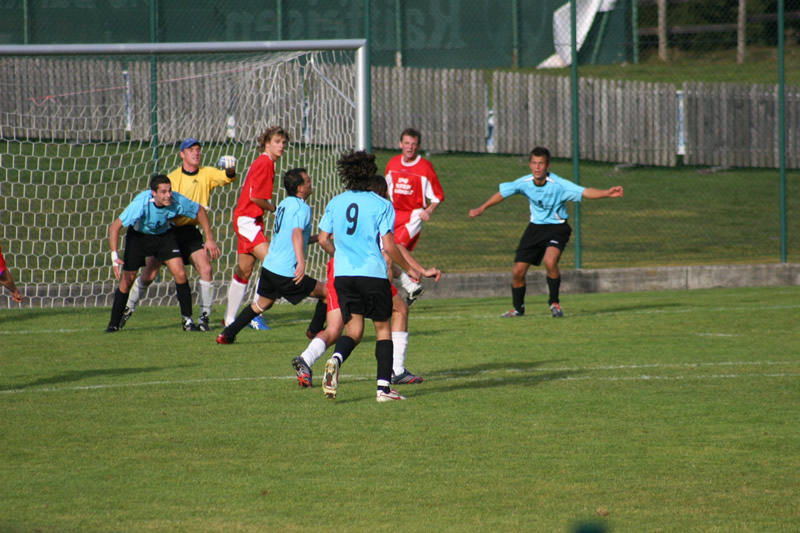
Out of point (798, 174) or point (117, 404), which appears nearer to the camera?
point (117, 404)

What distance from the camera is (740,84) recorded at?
780 inches

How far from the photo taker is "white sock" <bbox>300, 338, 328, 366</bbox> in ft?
26.9

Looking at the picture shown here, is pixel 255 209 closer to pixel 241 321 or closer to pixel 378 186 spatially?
pixel 241 321

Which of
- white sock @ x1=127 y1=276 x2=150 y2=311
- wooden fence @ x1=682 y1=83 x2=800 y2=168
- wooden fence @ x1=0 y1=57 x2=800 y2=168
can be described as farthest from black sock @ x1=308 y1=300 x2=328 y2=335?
wooden fence @ x1=682 y1=83 x2=800 y2=168

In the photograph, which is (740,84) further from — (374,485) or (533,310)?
(374,485)

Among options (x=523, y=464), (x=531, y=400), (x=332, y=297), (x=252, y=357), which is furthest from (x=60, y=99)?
(x=523, y=464)

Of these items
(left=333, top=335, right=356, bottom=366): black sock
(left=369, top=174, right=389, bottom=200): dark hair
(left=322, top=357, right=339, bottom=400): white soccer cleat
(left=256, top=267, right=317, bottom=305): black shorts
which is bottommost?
(left=322, top=357, right=339, bottom=400): white soccer cleat

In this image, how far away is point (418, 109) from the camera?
19.2 m

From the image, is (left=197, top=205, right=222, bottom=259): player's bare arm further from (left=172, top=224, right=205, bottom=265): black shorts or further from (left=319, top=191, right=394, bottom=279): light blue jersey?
(left=319, top=191, right=394, bottom=279): light blue jersey

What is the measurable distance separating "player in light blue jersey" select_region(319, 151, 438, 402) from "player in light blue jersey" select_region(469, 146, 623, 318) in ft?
17.3

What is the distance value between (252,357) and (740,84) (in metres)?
12.8

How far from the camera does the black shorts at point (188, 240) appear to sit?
12094mm

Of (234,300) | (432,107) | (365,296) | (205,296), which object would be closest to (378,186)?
(365,296)

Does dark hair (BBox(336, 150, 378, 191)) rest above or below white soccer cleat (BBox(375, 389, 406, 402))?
above
